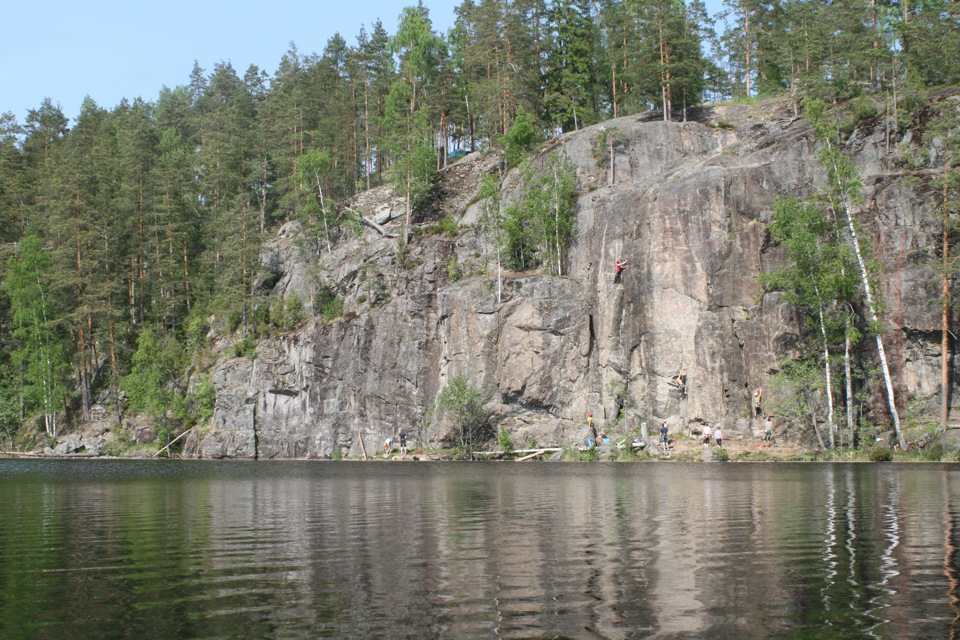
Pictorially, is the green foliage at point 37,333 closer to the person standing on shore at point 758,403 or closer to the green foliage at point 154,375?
the green foliage at point 154,375

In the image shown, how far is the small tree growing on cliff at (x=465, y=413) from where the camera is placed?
63531 mm

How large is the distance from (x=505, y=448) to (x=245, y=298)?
3688cm

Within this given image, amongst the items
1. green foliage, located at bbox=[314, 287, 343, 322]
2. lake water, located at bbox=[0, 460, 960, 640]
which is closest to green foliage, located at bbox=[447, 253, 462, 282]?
green foliage, located at bbox=[314, 287, 343, 322]

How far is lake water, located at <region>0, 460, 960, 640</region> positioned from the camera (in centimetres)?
1006

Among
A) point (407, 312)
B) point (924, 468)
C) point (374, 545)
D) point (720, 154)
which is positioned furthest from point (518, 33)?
point (374, 545)

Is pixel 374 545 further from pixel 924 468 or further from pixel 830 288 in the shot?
pixel 830 288

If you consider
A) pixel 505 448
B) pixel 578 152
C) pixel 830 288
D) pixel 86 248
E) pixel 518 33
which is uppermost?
pixel 518 33

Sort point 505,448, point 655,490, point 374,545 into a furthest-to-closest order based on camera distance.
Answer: point 505,448 → point 655,490 → point 374,545

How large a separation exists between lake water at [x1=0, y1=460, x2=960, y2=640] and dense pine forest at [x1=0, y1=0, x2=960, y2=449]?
178ft

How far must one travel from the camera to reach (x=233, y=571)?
14.1 m

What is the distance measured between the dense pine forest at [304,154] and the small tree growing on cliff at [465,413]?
2015 centimetres

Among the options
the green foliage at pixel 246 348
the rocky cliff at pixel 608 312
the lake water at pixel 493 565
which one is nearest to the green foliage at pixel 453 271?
the rocky cliff at pixel 608 312

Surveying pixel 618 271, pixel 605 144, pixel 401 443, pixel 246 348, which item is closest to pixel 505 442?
pixel 401 443

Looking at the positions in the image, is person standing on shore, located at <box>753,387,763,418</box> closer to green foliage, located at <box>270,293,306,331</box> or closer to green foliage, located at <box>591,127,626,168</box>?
green foliage, located at <box>591,127,626,168</box>
